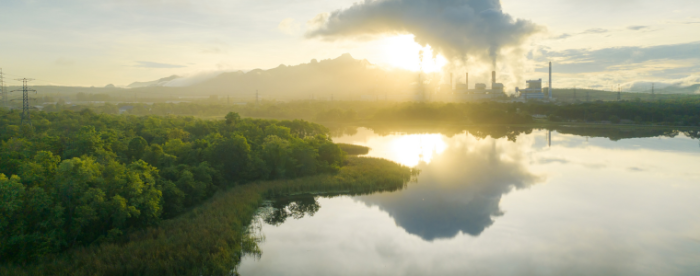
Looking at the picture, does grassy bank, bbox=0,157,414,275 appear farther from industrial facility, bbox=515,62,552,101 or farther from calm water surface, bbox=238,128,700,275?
industrial facility, bbox=515,62,552,101

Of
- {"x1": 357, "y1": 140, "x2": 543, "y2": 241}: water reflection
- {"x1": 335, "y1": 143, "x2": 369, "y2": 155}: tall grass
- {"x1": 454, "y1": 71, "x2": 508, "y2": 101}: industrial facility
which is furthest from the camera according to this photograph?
{"x1": 454, "y1": 71, "x2": 508, "y2": 101}: industrial facility

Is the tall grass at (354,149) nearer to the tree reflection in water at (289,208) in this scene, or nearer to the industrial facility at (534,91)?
the tree reflection in water at (289,208)

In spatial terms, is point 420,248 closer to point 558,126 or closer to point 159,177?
point 159,177

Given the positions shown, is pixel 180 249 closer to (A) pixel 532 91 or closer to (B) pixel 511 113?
(B) pixel 511 113

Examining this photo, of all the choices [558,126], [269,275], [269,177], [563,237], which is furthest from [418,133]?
[269,275]

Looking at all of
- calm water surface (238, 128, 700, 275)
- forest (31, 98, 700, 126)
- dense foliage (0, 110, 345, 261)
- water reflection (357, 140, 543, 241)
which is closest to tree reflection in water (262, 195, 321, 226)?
calm water surface (238, 128, 700, 275)
